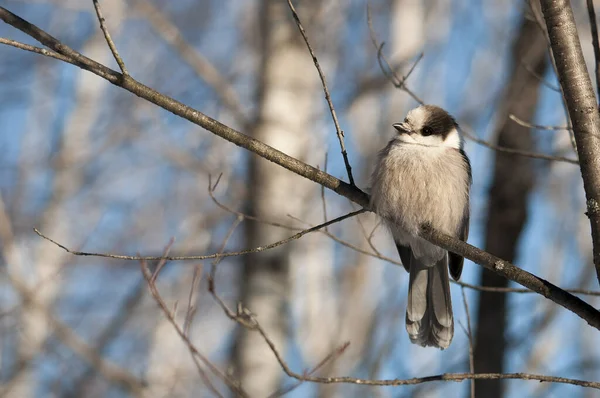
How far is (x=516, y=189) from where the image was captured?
178 inches

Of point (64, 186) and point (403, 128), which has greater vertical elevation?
point (64, 186)

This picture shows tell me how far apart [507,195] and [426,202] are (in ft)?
5.61

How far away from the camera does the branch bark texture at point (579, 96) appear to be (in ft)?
6.75

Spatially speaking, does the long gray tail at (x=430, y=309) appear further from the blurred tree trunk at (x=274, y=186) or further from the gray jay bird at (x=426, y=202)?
the blurred tree trunk at (x=274, y=186)

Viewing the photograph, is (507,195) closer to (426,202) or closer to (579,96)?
(426,202)

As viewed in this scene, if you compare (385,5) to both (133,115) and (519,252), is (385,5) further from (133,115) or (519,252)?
(519,252)

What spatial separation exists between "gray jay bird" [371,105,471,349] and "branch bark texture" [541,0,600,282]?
36.8 inches

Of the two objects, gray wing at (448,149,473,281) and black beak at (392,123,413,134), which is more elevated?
black beak at (392,123,413,134)

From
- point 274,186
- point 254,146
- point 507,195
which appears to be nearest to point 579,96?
point 254,146

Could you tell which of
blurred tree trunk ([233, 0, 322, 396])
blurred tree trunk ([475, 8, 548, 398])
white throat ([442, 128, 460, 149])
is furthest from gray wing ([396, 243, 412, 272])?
blurred tree trunk ([233, 0, 322, 396])

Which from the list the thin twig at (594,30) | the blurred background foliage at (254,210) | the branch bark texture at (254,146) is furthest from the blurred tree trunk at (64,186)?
the thin twig at (594,30)

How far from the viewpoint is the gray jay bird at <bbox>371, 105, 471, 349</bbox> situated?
306 cm

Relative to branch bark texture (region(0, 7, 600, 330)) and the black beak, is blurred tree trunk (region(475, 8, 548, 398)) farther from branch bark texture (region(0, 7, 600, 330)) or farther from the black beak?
branch bark texture (region(0, 7, 600, 330))

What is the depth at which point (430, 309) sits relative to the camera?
3.21 metres
